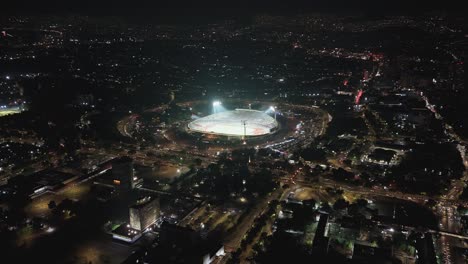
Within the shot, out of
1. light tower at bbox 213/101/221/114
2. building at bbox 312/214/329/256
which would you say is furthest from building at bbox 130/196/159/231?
light tower at bbox 213/101/221/114

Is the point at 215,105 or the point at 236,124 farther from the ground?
the point at 236,124

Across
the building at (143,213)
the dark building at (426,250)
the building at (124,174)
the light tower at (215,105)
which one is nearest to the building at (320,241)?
the dark building at (426,250)

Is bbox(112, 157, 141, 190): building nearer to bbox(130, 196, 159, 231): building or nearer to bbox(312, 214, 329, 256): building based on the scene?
bbox(130, 196, 159, 231): building

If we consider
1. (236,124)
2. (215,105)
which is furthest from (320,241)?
(215,105)

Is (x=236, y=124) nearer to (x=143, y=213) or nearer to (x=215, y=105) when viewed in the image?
(x=215, y=105)

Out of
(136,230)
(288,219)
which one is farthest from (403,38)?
(136,230)

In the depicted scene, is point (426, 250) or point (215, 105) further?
point (215, 105)

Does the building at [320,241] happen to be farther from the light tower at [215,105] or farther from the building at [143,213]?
the light tower at [215,105]
